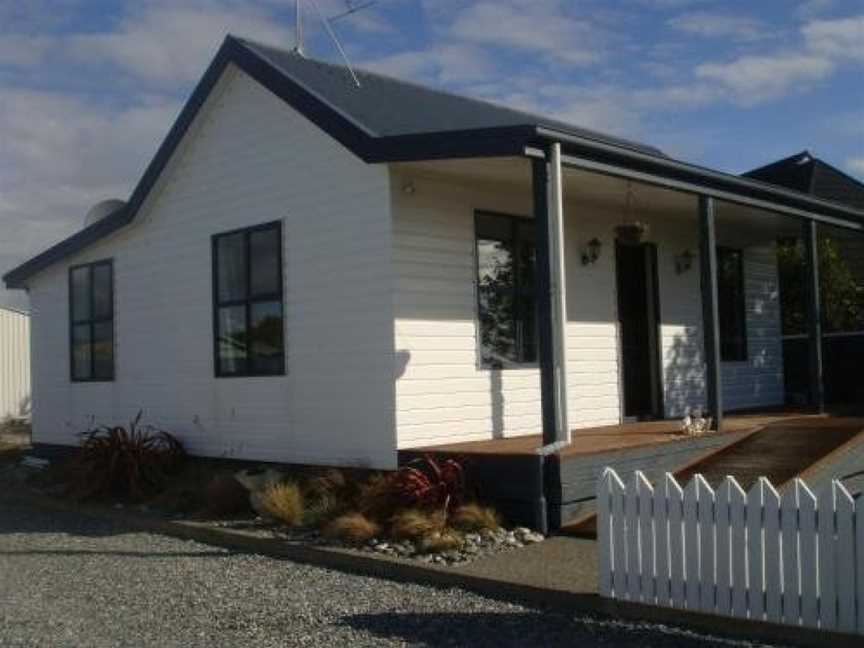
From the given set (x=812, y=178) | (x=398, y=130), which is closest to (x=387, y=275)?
(x=398, y=130)

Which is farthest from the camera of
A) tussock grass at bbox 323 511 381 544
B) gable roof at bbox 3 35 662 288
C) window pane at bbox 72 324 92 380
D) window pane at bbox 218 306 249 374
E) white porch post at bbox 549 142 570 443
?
window pane at bbox 72 324 92 380

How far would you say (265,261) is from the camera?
11.9 metres

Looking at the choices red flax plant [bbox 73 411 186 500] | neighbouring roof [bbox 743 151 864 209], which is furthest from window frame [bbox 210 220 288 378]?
neighbouring roof [bbox 743 151 864 209]

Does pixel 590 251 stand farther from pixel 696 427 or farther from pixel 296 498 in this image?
pixel 296 498

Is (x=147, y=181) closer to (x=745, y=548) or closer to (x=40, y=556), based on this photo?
(x=40, y=556)

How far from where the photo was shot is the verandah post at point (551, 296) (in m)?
9.21

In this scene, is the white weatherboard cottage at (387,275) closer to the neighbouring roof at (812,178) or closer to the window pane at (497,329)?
the window pane at (497,329)

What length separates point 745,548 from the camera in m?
6.12

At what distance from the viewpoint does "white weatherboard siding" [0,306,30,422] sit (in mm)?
26547

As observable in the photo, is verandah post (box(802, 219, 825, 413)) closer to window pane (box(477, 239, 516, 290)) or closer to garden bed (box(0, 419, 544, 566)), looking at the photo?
window pane (box(477, 239, 516, 290))

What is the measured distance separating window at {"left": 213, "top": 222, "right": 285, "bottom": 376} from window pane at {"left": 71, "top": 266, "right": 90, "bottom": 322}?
11.7 feet

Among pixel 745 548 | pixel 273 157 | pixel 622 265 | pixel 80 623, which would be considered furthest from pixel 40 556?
pixel 622 265

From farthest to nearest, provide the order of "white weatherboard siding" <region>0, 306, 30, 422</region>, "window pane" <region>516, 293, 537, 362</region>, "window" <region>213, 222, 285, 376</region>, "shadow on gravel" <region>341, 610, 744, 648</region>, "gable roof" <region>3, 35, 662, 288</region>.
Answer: "white weatherboard siding" <region>0, 306, 30, 422</region>
"window" <region>213, 222, 285, 376</region>
"window pane" <region>516, 293, 537, 362</region>
"gable roof" <region>3, 35, 662, 288</region>
"shadow on gravel" <region>341, 610, 744, 648</region>

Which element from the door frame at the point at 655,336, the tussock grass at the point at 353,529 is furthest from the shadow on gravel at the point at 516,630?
the door frame at the point at 655,336
